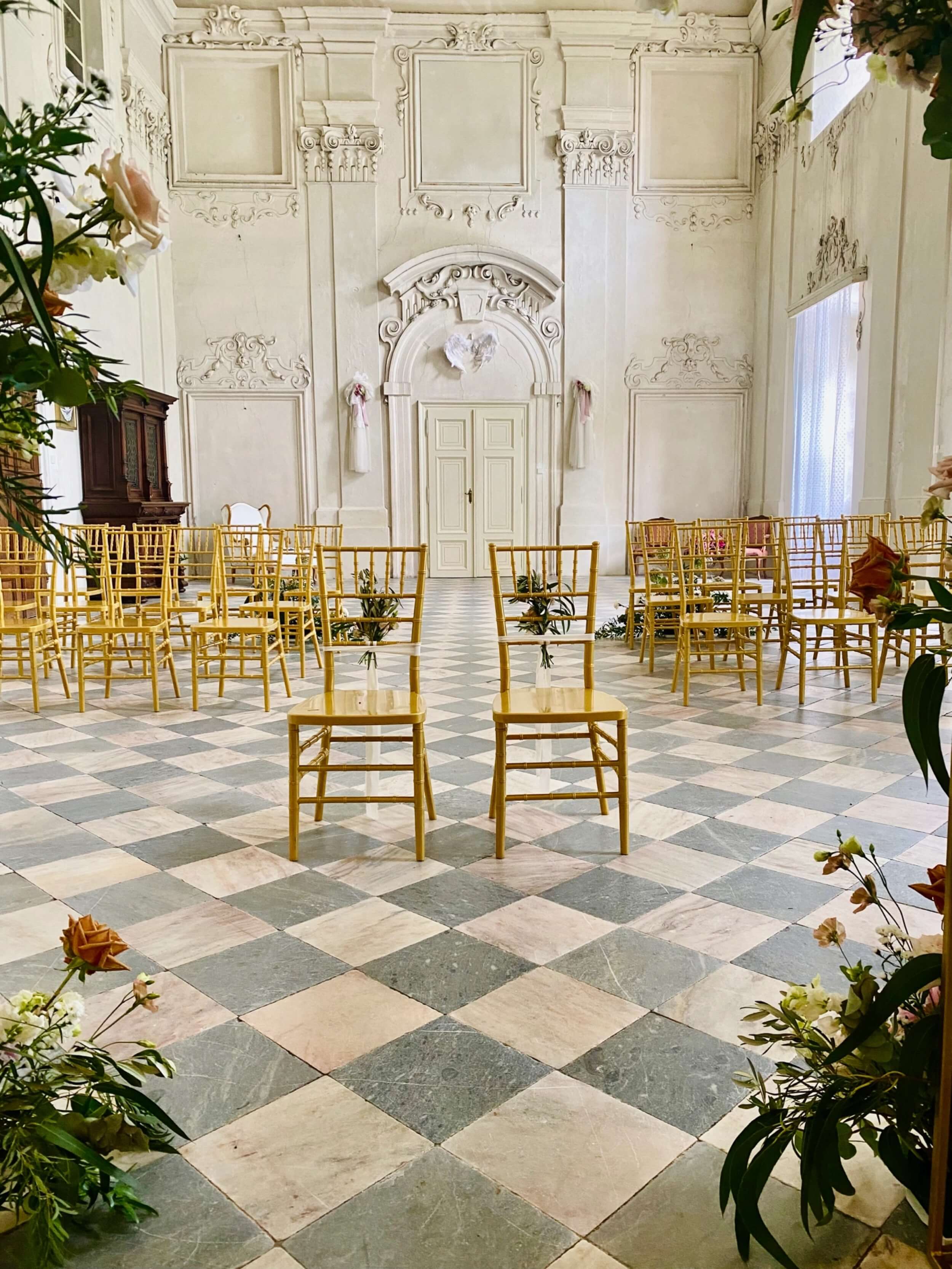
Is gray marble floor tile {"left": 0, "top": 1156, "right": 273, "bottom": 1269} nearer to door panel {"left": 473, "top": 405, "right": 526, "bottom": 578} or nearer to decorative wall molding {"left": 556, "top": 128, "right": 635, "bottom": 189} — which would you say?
door panel {"left": 473, "top": 405, "right": 526, "bottom": 578}

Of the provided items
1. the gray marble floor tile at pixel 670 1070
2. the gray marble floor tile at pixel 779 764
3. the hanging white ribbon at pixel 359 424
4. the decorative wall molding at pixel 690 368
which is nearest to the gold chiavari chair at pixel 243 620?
the gray marble floor tile at pixel 779 764

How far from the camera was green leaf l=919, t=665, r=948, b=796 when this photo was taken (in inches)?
46.6

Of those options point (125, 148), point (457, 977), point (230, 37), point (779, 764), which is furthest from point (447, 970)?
point (230, 37)

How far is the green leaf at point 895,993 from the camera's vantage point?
1.29m

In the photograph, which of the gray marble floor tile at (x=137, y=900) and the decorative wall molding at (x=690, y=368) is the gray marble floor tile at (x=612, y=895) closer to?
the gray marble floor tile at (x=137, y=900)

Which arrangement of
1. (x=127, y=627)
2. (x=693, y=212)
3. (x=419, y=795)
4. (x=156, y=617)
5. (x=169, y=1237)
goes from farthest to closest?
(x=693, y=212) < (x=156, y=617) < (x=127, y=627) < (x=419, y=795) < (x=169, y=1237)

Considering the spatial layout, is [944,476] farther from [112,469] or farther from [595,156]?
[595,156]

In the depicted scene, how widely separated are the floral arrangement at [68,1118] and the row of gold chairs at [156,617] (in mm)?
3152

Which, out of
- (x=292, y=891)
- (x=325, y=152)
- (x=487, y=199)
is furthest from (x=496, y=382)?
(x=292, y=891)

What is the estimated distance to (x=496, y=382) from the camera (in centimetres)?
1312

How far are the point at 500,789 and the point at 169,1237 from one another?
179 centimetres

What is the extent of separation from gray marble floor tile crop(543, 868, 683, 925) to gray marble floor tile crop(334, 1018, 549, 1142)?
2.33 ft

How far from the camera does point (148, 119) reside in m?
11.8

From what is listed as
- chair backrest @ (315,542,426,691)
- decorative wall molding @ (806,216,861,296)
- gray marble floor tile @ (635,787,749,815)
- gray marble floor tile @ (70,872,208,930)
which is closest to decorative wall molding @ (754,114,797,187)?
decorative wall molding @ (806,216,861,296)
